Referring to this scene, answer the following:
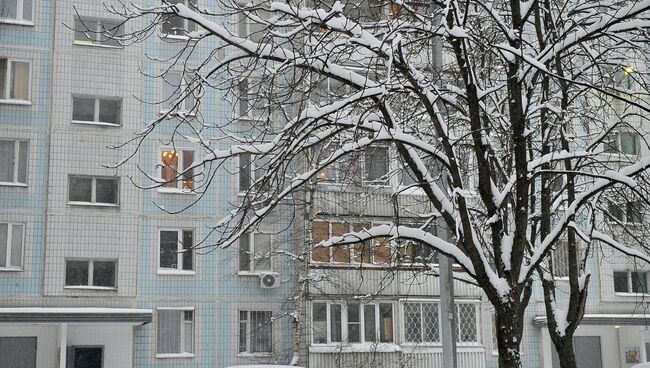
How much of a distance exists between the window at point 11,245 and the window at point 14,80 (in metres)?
3.75

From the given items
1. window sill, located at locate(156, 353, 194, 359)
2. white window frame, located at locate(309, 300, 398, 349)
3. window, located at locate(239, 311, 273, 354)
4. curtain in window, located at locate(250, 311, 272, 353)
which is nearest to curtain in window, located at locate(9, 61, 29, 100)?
window sill, located at locate(156, 353, 194, 359)

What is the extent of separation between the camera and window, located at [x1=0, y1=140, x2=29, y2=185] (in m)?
27.0

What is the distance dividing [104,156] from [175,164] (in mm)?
2388

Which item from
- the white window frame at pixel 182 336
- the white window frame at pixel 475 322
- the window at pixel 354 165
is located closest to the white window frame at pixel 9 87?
the white window frame at pixel 182 336

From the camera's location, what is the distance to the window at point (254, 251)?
94.7 ft

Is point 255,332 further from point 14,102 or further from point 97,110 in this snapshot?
point 14,102

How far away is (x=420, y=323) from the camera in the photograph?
28.6 metres

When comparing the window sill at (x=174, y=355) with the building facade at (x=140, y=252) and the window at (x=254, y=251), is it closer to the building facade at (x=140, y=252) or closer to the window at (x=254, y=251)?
the building facade at (x=140, y=252)

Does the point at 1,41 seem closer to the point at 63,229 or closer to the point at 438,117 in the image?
the point at 63,229

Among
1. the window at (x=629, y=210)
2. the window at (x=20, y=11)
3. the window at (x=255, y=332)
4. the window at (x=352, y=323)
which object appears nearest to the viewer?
the window at (x=629, y=210)

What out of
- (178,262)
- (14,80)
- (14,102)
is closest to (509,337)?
(178,262)

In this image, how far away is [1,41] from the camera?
27.4m

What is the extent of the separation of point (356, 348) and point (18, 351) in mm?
9769

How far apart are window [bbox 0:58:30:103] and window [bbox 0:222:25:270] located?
375cm
